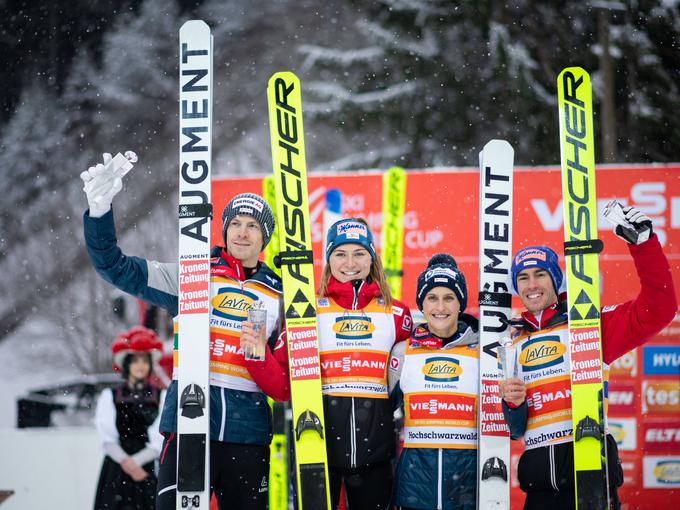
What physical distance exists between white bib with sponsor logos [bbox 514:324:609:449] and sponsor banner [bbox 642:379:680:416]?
291cm

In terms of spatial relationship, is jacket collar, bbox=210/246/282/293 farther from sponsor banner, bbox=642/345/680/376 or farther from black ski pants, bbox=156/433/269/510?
sponsor banner, bbox=642/345/680/376

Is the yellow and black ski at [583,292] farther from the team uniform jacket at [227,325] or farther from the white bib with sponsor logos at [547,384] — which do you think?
the team uniform jacket at [227,325]

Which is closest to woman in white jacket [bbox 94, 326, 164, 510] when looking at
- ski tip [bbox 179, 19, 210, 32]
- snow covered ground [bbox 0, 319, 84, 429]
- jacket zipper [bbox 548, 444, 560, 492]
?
ski tip [bbox 179, 19, 210, 32]

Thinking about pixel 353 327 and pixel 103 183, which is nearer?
pixel 103 183

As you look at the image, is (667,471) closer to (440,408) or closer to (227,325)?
(440,408)

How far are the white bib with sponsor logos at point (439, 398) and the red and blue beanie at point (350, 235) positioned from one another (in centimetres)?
53

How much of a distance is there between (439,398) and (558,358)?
0.56m

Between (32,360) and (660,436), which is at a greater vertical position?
(32,360)

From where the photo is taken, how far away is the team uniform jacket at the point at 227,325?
3.68m

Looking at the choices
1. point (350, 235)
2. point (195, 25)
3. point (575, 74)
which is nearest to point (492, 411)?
point (350, 235)

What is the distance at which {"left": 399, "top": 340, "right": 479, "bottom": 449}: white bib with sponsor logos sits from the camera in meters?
3.72

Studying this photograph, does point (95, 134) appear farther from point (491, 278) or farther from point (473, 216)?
point (491, 278)

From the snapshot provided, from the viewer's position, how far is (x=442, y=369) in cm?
380

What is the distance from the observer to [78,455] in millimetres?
6523
